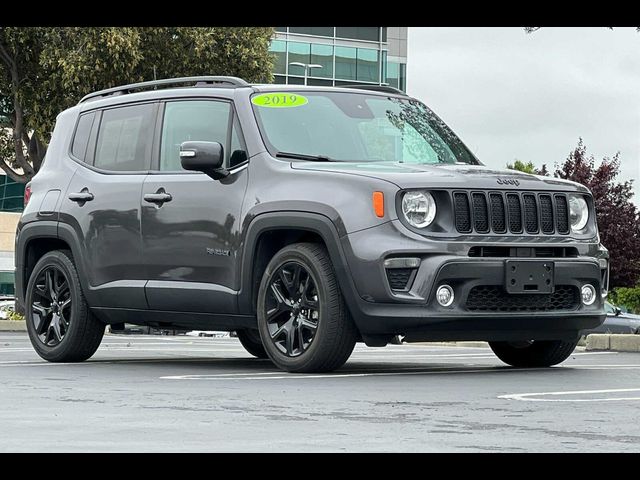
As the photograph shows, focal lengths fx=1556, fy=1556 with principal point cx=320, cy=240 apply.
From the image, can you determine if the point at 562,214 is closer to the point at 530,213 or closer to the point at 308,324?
the point at 530,213

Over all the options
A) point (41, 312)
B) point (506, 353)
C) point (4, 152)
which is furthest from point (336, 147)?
point (4, 152)

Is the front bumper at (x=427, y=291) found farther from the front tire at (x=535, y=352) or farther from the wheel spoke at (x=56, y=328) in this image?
the wheel spoke at (x=56, y=328)

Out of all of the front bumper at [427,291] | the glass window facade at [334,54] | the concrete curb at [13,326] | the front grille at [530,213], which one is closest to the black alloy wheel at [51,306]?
the front bumper at [427,291]

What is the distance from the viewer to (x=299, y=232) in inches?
414

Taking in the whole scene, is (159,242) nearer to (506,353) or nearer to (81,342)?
(81,342)

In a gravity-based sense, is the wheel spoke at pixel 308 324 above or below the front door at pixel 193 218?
below

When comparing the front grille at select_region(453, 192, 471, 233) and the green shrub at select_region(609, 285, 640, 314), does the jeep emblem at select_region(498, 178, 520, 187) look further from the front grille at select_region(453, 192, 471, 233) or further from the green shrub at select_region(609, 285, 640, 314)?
the green shrub at select_region(609, 285, 640, 314)

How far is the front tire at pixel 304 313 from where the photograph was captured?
397 inches

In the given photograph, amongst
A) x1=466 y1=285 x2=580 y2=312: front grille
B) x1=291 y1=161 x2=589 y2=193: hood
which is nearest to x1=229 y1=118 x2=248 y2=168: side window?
x1=291 y1=161 x2=589 y2=193: hood

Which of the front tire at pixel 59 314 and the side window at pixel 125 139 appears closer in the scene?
the side window at pixel 125 139

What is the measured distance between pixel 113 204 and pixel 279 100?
5.16 ft

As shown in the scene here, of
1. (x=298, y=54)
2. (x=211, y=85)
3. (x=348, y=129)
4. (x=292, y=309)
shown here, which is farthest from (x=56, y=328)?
(x=298, y=54)

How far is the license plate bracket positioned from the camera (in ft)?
33.1

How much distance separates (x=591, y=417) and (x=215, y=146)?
13.7 ft
